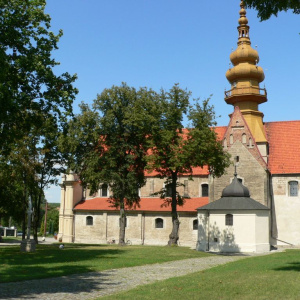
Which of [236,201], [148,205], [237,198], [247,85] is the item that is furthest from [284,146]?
→ [148,205]

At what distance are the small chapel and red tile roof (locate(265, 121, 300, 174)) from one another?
0.09 meters

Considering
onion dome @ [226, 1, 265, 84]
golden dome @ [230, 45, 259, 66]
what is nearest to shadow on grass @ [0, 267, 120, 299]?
onion dome @ [226, 1, 265, 84]

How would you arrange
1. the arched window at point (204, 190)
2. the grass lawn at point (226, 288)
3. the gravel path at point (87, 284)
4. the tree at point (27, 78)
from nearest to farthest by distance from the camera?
the grass lawn at point (226, 288), the gravel path at point (87, 284), the tree at point (27, 78), the arched window at point (204, 190)

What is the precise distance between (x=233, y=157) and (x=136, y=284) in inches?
1044

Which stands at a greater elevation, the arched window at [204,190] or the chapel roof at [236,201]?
the arched window at [204,190]

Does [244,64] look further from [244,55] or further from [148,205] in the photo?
[148,205]

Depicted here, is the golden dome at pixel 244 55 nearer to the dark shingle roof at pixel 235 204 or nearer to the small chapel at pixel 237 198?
the small chapel at pixel 237 198

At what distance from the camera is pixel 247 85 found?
142 ft

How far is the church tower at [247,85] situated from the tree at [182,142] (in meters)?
11.2

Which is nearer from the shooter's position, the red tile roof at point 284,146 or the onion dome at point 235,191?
the onion dome at point 235,191

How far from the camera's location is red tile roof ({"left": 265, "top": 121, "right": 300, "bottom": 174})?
40500mm

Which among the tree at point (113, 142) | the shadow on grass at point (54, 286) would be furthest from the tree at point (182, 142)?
the shadow on grass at point (54, 286)

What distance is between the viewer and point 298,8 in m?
12.2

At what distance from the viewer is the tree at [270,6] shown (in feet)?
39.9
